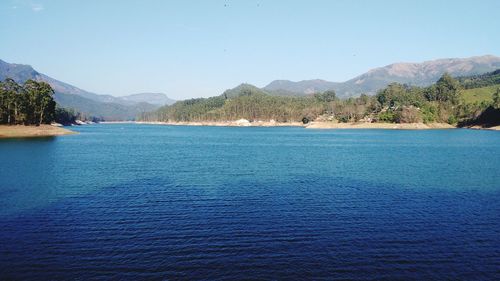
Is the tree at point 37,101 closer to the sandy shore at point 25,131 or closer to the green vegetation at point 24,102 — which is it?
the green vegetation at point 24,102

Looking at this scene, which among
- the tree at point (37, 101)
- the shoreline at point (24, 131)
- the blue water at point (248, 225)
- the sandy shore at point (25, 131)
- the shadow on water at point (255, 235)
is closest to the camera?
the shadow on water at point (255, 235)

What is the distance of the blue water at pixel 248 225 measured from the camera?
70.6ft

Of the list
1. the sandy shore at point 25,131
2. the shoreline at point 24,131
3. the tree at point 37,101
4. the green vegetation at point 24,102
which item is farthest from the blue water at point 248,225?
the tree at point 37,101

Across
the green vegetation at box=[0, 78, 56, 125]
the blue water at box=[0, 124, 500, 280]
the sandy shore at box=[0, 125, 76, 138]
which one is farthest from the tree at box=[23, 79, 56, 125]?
the blue water at box=[0, 124, 500, 280]

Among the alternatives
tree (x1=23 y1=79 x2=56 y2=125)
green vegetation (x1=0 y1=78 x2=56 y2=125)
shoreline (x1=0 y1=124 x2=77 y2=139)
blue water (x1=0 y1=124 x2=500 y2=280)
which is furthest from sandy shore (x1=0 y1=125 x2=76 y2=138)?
blue water (x1=0 y1=124 x2=500 y2=280)

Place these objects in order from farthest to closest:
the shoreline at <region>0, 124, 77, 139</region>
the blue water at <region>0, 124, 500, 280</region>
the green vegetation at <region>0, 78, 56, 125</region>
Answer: the green vegetation at <region>0, 78, 56, 125</region> < the shoreline at <region>0, 124, 77, 139</region> < the blue water at <region>0, 124, 500, 280</region>

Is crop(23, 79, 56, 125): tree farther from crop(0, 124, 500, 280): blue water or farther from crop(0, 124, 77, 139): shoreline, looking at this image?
crop(0, 124, 500, 280): blue water

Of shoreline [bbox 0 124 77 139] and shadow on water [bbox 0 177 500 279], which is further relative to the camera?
shoreline [bbox 0 124 77 139]

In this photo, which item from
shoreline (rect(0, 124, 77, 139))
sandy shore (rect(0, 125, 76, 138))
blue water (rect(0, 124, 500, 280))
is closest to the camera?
blue water (rect(0, 124, 500, 280))

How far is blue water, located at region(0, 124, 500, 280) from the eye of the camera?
21531 mm

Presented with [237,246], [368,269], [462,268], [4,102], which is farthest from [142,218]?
[4,102]

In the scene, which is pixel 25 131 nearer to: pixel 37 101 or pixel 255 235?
pixel 37 101

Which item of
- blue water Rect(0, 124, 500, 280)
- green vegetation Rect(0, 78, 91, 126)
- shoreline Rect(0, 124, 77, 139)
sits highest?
green vegetation Rect(0, 78, 91, 126)

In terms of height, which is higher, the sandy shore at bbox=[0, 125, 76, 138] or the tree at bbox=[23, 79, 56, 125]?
the tree at bbox=[23, 79, 56, 125]
